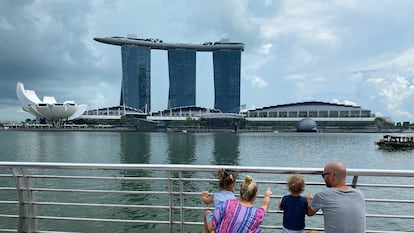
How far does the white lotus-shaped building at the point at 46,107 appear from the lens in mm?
148125

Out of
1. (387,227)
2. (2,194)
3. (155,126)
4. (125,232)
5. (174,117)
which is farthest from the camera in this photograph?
(174,117)

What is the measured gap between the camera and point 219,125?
157625 millimetres

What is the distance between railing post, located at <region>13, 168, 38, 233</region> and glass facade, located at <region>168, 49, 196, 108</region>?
608 ft

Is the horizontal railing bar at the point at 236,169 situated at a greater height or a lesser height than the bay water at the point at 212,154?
greater

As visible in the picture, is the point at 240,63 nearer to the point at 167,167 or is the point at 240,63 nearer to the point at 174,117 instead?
the point at 174,117

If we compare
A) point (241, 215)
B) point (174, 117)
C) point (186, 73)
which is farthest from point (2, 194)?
point (186, 73)

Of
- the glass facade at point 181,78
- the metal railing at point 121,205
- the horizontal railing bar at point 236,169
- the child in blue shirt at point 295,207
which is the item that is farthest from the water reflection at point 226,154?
the glass facade at point 181,78

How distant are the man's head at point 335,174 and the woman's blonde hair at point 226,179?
92 cm

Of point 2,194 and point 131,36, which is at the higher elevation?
point 131,36

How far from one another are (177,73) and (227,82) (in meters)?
30.4

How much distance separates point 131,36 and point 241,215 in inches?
7786

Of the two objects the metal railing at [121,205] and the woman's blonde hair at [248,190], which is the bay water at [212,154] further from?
the woman's blonde hair at [248,190]

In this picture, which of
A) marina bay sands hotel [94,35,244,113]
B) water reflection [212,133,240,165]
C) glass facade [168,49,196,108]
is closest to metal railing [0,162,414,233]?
water reflection [212,133,240,165]

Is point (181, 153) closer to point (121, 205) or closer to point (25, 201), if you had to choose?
point (121, 205)
